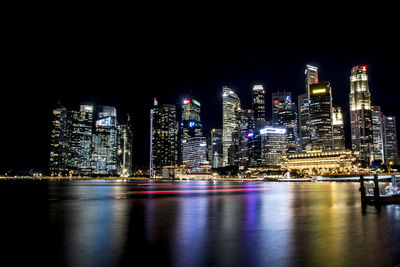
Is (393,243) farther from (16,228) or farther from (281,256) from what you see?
(16,228)

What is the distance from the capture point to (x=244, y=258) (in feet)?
34.8

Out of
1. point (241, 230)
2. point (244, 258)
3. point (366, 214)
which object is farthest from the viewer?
point (366, 214)

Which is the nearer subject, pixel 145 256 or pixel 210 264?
pixel 210 264

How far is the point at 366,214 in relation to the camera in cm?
2281

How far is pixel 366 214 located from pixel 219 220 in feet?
35.4

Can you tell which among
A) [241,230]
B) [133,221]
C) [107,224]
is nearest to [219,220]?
[241,230]

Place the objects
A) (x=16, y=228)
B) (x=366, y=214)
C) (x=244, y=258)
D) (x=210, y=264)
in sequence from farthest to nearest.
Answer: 1. (x=366, y=214)
2. (x=16, y=228)
3. (x=244, y=258)
4. (x=210, y=264)

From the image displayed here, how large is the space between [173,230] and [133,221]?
13.9ft

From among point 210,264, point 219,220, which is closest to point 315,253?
point 210,264

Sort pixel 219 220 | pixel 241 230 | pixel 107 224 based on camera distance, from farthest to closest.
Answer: pixel 219 220 → pixel 107 224 → pixel 241 230

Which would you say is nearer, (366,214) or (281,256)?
(281,256)

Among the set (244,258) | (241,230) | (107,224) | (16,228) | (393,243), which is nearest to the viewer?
(244,258)

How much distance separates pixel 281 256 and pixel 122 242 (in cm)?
644

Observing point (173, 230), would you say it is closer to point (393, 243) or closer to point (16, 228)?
point (16, 228)
